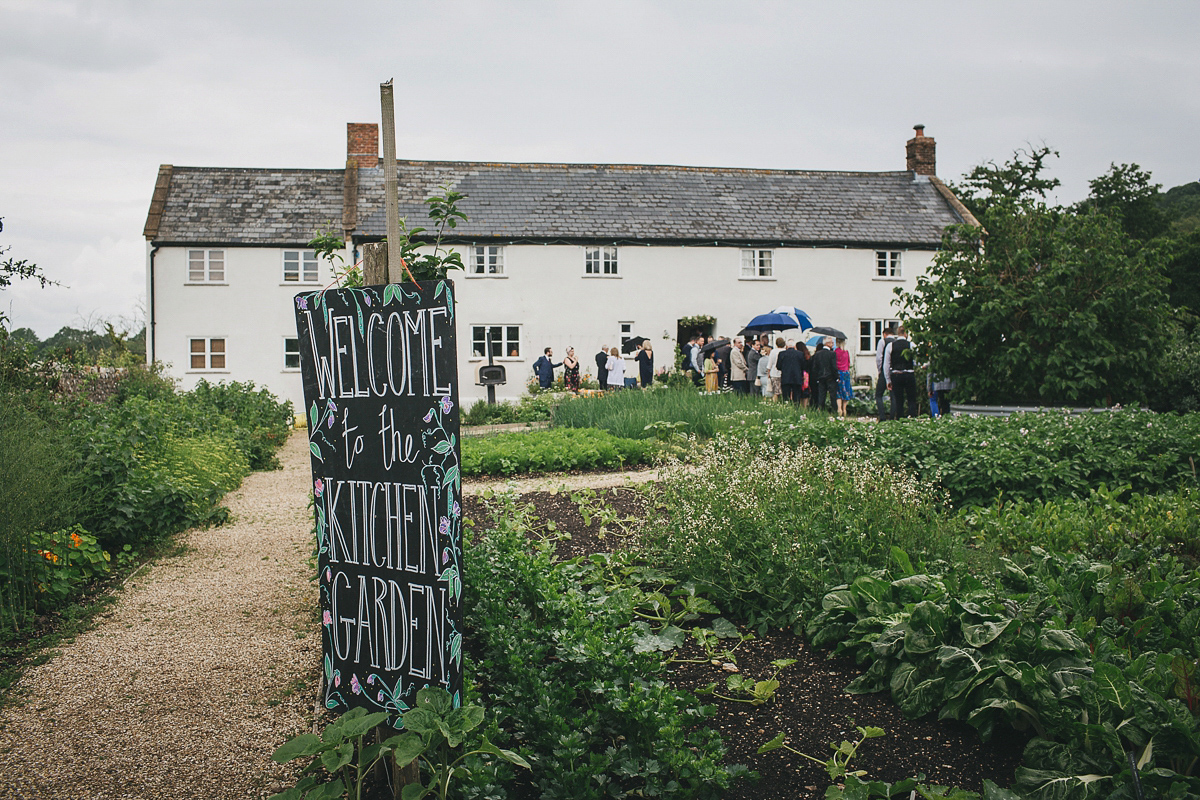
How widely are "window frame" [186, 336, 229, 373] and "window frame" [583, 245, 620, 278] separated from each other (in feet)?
35.6

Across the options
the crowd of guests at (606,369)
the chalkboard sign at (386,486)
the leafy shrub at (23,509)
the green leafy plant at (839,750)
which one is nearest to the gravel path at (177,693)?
the leafy shrub at (23,509)

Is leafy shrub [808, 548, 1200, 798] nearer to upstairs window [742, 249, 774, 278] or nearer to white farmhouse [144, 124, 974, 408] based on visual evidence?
white farmhouse [144, 124, 974, 408]

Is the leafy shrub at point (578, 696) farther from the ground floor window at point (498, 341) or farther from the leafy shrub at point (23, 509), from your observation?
the ground floor window at point (498, 341)

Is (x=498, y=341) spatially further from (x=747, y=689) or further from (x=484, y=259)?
(x=747, y=689)

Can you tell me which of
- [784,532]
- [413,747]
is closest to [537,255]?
[784,532]

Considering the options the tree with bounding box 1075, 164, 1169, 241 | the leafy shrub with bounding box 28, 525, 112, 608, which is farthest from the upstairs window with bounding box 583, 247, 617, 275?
the tree with bounding box 1075, 164, 1169, 241

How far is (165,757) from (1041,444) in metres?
6.84

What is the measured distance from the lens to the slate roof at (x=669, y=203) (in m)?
25.5

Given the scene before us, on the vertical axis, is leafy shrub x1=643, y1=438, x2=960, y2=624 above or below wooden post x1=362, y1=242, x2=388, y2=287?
below

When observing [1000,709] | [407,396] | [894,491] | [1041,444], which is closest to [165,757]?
[407,396]

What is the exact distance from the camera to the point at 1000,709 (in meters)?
2.98

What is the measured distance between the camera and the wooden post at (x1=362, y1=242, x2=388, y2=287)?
3068mm

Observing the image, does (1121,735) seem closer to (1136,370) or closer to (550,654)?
(550,654)

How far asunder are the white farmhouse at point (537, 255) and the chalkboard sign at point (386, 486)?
21.5m
